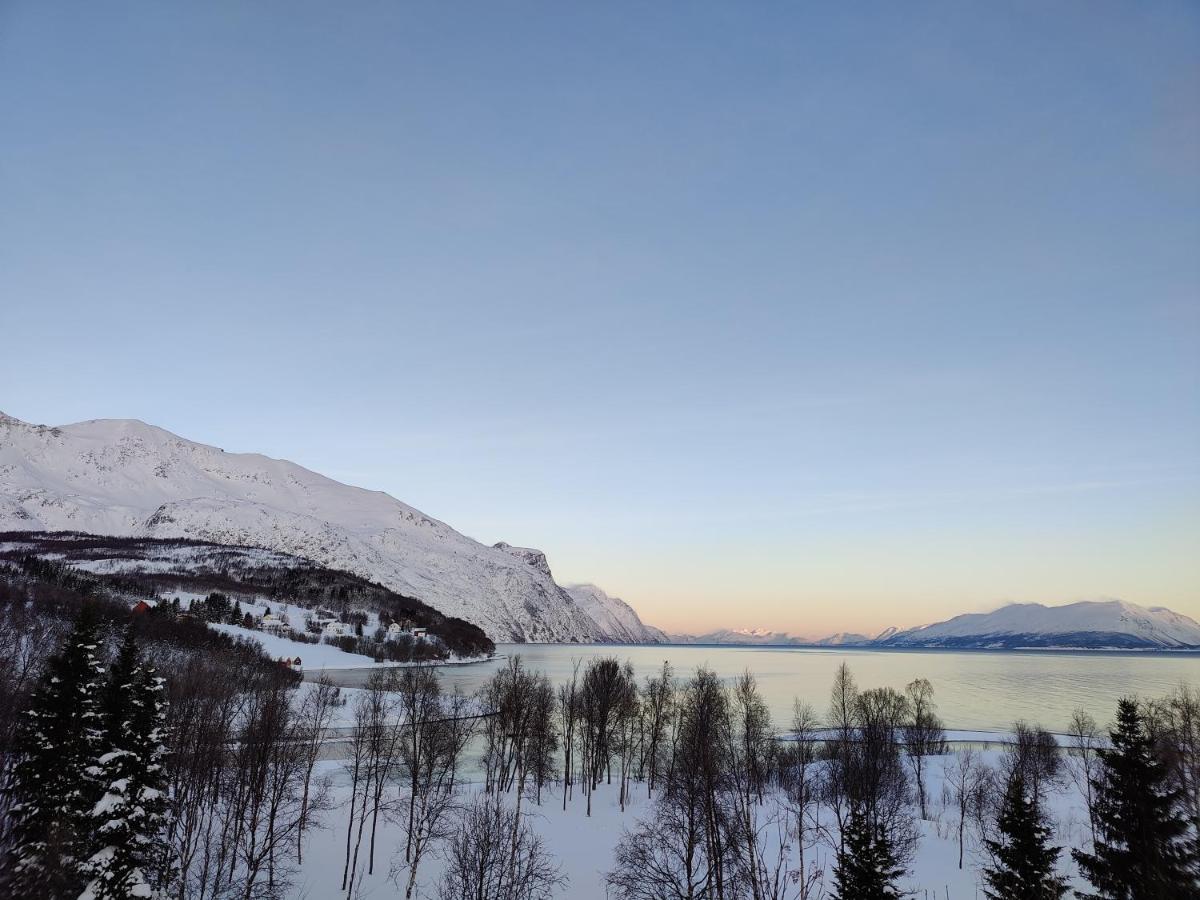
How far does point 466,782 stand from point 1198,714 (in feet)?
211

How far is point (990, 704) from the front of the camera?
135000 millimetres

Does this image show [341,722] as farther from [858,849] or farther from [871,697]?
[858,849]

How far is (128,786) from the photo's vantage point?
24844 millimetres

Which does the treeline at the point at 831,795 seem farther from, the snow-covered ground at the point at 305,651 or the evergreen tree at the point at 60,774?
the snow-covered ground at the point at 305,651

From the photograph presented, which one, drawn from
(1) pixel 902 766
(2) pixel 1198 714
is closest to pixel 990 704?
(1) pixel 902 766

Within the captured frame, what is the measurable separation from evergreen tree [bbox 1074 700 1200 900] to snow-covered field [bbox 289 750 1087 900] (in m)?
12.2

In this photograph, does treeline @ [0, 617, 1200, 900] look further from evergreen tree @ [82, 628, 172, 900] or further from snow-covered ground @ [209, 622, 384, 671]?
snow-covered ground @ [209, 622, 384, 671]

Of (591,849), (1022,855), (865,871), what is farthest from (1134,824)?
(591,849)

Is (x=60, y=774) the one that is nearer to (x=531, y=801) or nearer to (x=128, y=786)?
(x=128, y=786)

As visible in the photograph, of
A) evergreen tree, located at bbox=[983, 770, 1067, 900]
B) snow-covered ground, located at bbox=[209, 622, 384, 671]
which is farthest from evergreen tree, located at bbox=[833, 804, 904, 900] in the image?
snow-covered ground, located at bbox=[209, 622, 384, 671]

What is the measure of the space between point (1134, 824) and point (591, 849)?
114ft

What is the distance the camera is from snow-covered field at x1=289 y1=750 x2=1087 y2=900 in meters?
41.3

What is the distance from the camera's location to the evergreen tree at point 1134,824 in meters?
23.6

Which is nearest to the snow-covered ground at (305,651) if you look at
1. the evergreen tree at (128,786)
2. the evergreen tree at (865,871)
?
the evergreen tree at (128,786)
